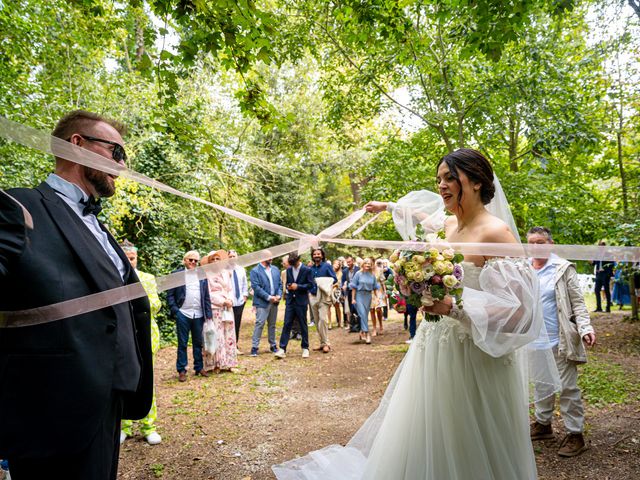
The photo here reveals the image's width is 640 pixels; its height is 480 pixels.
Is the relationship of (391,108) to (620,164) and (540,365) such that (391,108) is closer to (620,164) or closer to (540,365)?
(620,164)

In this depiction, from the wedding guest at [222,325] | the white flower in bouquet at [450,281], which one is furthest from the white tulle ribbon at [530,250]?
the wedding guest at [222,325]

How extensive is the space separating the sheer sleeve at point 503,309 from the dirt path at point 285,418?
2392mm

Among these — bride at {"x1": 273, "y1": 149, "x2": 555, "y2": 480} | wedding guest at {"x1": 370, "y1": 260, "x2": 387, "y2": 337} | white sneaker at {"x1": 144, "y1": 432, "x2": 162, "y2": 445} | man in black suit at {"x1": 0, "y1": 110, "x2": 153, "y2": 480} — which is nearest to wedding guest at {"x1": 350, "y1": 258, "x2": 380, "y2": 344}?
wedding guest at {"x1": 370, "y1": 260, "x2": 387, "y2": 337}

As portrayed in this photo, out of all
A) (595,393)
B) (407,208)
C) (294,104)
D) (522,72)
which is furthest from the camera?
(294,104)

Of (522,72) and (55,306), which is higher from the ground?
(522,72)

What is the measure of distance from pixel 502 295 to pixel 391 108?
877cm

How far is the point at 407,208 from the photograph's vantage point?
3.53m

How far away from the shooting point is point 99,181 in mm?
2062

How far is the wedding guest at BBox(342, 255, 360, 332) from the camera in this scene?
539 inches

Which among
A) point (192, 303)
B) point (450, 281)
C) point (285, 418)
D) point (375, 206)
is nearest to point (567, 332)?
point (375, 206)

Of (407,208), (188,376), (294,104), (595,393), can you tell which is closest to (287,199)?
(294,104)

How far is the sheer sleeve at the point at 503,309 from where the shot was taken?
7.78 ft

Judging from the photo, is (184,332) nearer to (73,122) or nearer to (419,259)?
(73,122)

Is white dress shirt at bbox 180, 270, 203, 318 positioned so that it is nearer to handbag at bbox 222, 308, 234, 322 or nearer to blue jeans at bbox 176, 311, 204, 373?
blue jeans at bbox 176, 311, 204, 373
